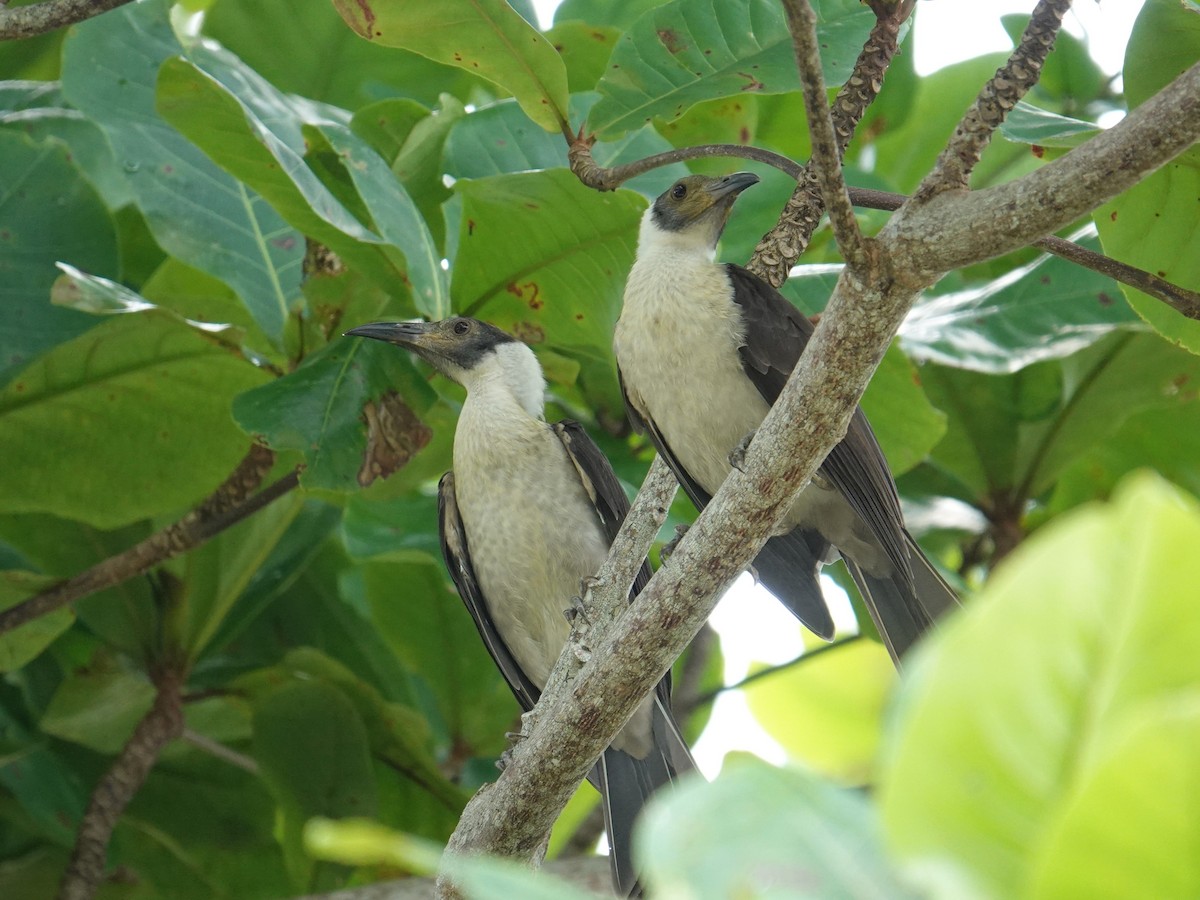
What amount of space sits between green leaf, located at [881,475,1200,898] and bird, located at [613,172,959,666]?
211 centimetres

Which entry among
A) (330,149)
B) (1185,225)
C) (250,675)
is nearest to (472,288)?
(330,149)

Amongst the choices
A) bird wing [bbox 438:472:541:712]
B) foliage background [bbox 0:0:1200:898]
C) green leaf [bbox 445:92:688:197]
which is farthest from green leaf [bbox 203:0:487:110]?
bird wing [bbox 438:472:541:712]

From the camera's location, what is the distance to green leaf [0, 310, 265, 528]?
3.20 metres

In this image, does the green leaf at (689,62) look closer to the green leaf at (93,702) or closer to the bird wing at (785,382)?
the bird wing at (785,382)

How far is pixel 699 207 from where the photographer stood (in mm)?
3508

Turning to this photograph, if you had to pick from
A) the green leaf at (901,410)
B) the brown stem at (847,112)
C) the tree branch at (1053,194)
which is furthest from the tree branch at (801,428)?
the green leaf at (901,410)

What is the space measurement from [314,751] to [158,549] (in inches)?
26.0

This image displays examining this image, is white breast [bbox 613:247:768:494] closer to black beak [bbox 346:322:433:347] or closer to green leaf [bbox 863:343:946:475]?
green leaf [bbox 863:343:946:475]

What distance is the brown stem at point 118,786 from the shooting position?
3.29 meters

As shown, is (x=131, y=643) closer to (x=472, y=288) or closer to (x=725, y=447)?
(x=472, y=288)

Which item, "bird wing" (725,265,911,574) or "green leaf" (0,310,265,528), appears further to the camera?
"green leaf" (0,310,265,528)

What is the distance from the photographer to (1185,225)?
2.46m

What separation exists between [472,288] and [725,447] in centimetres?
71

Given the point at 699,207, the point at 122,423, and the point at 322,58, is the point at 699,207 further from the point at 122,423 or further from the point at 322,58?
the point at 122,423
